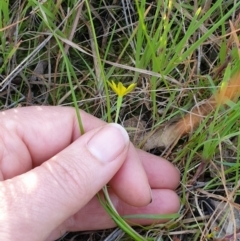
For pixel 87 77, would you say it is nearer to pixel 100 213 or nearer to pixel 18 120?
pixel 18 120

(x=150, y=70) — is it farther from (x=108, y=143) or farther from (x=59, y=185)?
(x=59, y=185)

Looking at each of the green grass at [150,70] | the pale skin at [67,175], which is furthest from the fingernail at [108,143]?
the green grass at [150,70]

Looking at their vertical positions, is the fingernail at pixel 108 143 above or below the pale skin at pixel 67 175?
above

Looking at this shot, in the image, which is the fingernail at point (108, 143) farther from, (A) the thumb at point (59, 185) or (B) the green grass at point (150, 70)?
(B) the green grass at point (150, 70)

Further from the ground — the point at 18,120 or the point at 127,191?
the point at 18,120

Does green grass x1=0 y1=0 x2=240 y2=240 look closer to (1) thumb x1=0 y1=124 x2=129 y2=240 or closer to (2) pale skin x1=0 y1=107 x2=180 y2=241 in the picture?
(2) pale skin x1=0 y1=107 x2=180 y2=241

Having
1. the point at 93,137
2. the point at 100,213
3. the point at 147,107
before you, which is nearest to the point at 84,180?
the point at 93,137
